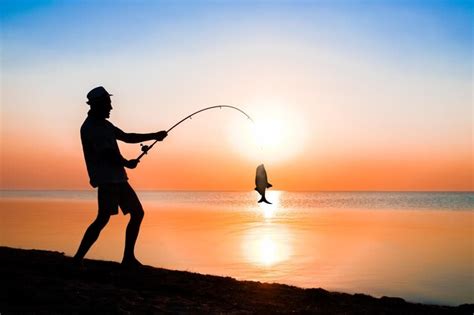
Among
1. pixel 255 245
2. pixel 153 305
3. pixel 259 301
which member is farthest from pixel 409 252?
pixel 153 305

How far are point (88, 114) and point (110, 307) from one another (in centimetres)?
309

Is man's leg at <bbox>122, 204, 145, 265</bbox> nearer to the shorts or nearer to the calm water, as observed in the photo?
the shorts

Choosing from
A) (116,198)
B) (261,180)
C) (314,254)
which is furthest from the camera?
(314,254)

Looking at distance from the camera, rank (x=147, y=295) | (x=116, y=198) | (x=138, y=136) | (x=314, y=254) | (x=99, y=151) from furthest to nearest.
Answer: (x=314, y=254) → (x=138, y=136) → (x=116, y=198) → (x=99, y=151) → (x=147, y=295)

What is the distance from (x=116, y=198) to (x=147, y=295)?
1.62m

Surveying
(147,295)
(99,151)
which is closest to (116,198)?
(99,151)

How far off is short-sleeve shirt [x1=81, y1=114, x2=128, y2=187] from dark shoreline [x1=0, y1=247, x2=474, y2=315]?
4.53ft

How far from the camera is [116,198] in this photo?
328 inches

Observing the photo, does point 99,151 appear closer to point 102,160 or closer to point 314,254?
point 102,160

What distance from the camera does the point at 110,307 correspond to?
250 inches

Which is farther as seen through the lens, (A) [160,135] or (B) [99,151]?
(A) [160,135]

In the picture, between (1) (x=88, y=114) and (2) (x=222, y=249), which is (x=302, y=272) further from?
(1) (x=88, y=114)

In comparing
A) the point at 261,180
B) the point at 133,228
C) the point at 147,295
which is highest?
the point at 261,180

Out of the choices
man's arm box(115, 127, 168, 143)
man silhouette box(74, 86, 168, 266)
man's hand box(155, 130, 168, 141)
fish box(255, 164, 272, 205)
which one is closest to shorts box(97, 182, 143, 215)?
man silhouette box(74, 86, 168, 266)
